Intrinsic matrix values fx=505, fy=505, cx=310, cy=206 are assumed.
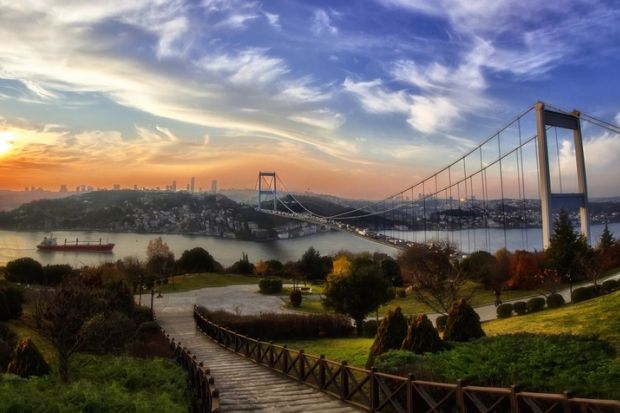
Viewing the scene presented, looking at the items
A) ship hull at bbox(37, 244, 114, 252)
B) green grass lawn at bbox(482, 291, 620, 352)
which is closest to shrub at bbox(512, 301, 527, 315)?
green grass lawn at bbox(482, 291, 620, 352)

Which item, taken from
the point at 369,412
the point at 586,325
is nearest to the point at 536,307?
the point at 586,325

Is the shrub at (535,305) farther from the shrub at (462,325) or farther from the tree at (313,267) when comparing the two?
the tree at (313,267)

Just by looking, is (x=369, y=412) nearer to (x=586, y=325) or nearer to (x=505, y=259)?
(x=586, y=325)

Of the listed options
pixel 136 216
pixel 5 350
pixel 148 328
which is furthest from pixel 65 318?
pixel 136 216

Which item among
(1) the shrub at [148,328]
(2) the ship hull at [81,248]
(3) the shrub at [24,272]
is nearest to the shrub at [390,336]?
(1) the shrub at [148,328]

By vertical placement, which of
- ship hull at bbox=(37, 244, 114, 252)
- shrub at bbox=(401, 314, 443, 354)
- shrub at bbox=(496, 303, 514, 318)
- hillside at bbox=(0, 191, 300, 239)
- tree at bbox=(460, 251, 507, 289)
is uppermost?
hillside at bbox=(0, 191, 300, 239)

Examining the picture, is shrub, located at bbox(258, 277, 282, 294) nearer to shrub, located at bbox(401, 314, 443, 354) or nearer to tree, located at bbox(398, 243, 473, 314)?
tree, located at bbox(398, 243, 473, 314)
